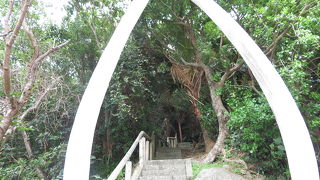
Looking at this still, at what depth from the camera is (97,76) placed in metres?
2.19

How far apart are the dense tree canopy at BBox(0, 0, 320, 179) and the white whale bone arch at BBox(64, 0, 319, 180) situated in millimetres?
1336

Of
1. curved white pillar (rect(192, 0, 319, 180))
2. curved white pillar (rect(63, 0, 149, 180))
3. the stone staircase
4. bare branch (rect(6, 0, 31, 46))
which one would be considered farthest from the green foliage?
bare branch (rect(6, 0, 31, 46))

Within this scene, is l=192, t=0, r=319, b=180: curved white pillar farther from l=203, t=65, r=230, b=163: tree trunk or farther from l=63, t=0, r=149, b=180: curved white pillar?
l=203, t=65, r=230, b=163: tree trunk

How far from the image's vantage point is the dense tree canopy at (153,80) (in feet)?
13.1

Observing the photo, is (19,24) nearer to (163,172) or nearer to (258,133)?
(163,172)

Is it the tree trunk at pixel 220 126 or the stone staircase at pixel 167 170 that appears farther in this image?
the tree trunk at pixel 220 126

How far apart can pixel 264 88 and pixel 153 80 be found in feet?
17.1

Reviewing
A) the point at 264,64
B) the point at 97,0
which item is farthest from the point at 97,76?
the point at 97,0

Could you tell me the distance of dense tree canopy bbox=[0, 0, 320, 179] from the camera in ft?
13.1

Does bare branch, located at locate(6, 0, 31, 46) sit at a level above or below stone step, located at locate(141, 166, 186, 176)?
above

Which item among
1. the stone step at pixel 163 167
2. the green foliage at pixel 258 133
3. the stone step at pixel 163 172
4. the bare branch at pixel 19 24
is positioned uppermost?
the bare branch at pixel 19 24

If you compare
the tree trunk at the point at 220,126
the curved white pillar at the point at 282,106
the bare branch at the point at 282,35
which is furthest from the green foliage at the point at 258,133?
the curved white pillar at the point at 282,106

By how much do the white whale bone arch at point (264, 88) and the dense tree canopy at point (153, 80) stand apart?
4.38 feet

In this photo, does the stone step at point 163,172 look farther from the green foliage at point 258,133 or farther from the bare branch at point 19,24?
the bare branch at point 19,24
